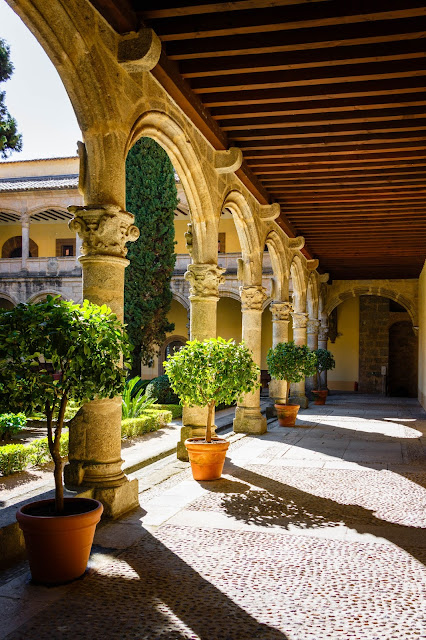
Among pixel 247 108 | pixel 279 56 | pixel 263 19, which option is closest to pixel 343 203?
pixel 247 108

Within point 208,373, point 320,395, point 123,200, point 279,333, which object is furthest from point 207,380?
point 320,395

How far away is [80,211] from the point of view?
407 centimetres

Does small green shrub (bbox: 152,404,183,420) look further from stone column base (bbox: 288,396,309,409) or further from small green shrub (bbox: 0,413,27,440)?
small green shrub (bbox: 0,413,27,440)

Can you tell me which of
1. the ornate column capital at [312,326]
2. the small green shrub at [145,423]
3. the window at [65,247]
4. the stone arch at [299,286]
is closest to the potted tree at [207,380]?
the small green shrub at [145,423]

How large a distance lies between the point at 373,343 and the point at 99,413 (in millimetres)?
17337

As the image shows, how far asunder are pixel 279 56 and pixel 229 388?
266 centimetres

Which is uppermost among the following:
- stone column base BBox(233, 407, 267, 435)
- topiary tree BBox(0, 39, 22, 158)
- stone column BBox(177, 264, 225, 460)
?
topiary tree BBox(0, 39, 22, 158)

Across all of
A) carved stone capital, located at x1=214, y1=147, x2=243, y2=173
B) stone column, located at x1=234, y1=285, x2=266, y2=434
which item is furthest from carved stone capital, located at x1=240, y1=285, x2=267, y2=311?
carved stone capital, located at x1=214, y1=147, x2=243, y2=173

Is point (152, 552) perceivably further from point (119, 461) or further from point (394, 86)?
point (394, 86)

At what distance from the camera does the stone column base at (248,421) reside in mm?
8508

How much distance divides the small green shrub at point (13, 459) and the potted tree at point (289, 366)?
14.5 ft

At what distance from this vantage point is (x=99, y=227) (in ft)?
13.3

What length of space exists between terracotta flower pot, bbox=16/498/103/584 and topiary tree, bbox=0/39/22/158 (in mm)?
6040

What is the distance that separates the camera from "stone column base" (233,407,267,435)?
27.9 ft
